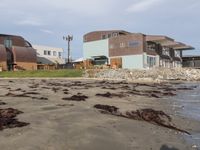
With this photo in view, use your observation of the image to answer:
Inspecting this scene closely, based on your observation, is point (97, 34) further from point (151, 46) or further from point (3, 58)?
point (3, 58)

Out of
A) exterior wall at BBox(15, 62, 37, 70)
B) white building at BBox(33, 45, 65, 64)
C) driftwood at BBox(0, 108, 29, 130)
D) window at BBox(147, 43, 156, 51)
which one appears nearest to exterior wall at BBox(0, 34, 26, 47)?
exterior wall at BBox(15, 62, 37, 70)

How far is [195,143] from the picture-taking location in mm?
10305

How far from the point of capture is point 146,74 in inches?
2628

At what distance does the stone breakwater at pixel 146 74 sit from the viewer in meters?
64.6

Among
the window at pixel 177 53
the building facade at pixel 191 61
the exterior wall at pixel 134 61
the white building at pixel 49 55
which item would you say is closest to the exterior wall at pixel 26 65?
the white building at pixel 49 55

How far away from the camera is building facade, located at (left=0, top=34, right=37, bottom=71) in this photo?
8419 centimetres

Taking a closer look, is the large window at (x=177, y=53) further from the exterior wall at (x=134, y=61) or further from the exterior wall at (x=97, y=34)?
the exterior wall at (x=134, y=61)

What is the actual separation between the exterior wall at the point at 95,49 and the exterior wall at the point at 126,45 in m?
1.81

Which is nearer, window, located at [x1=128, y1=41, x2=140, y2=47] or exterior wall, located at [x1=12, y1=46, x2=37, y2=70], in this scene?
window, located at [x1=128, y1=41, x2=140, y2=47]

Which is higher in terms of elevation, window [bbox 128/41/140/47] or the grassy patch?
window [bbox 128/41/140/47]

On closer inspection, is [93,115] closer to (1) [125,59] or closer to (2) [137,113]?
(2) [137,113]

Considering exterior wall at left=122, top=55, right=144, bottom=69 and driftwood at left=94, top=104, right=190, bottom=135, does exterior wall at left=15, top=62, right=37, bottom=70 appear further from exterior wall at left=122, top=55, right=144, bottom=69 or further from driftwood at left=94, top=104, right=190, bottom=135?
driftwood at left=94, top=104, right=190, bottom=135

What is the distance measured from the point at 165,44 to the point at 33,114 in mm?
76563

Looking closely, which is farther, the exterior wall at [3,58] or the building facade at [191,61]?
the building facade at [191,61]
